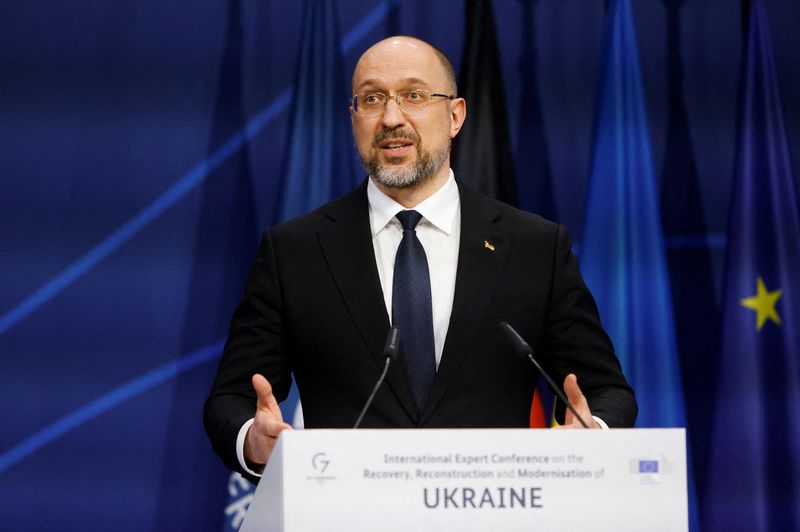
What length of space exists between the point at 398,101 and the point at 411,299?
54cm

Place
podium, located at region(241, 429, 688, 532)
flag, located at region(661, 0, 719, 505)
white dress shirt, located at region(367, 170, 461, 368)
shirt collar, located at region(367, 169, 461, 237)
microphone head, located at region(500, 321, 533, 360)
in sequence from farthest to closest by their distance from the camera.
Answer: flag, located at region(661, 0, 719, 505) < shirt collar, located at region(367, 169, 461, 237) < white dress shirt, located at region(367, 170, 461, 368) < microphone head, located at region(500, 321, 533, 360) < podium, located at region(241, 429, 688, 532)

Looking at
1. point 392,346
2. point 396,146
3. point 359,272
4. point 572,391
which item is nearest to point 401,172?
point 396,146

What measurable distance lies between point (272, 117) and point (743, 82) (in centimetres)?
178

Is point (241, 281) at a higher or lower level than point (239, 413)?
higher

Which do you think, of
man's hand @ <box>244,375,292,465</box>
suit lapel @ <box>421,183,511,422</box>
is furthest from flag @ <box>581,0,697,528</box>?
man's hand @ <box>244,375,292,465</box>

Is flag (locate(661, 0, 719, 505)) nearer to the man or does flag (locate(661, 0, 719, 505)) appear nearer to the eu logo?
the man

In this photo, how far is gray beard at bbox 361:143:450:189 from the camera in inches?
109

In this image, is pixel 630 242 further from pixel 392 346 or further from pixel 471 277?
pixel 392 346

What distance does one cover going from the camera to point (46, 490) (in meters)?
3.97

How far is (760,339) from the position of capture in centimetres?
404

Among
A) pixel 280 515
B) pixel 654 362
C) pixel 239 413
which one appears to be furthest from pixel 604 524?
pixel 654 362

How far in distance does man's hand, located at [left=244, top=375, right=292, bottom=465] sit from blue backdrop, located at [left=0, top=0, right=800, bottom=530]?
193cm

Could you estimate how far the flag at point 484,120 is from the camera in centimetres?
401

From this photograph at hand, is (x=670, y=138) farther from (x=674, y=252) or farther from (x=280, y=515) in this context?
(x=280, y=515)
